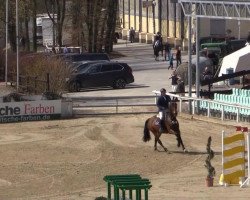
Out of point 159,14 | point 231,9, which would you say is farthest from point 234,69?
point 159,14

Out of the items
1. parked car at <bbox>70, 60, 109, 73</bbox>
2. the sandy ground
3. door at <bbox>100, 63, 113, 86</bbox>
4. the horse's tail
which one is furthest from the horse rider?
door at <bbox>100, 63, 113, 86</bbox>

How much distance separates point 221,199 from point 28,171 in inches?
321

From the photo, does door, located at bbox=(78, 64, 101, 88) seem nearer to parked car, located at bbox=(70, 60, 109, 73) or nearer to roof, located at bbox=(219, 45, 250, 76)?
parked car, located at bbox=(70, 60, 109, 73)

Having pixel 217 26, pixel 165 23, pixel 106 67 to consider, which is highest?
pixel 165 23

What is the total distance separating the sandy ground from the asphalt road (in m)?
9.90

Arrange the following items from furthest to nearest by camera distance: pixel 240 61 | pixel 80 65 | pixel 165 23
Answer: pixel 165 23
pixel 80 65
pixel 240 61

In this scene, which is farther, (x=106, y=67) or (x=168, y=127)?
(x=106, y=67)

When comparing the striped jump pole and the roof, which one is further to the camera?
the roof

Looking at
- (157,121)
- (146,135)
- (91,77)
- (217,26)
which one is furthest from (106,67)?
(217,26)

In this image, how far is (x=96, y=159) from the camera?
31.5 meters

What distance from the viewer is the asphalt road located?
51.4m

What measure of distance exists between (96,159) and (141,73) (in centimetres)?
3081

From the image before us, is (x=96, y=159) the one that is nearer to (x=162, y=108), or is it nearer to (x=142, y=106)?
(x=162, y=108)

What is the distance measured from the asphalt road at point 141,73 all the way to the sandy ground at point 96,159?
9.90 m
